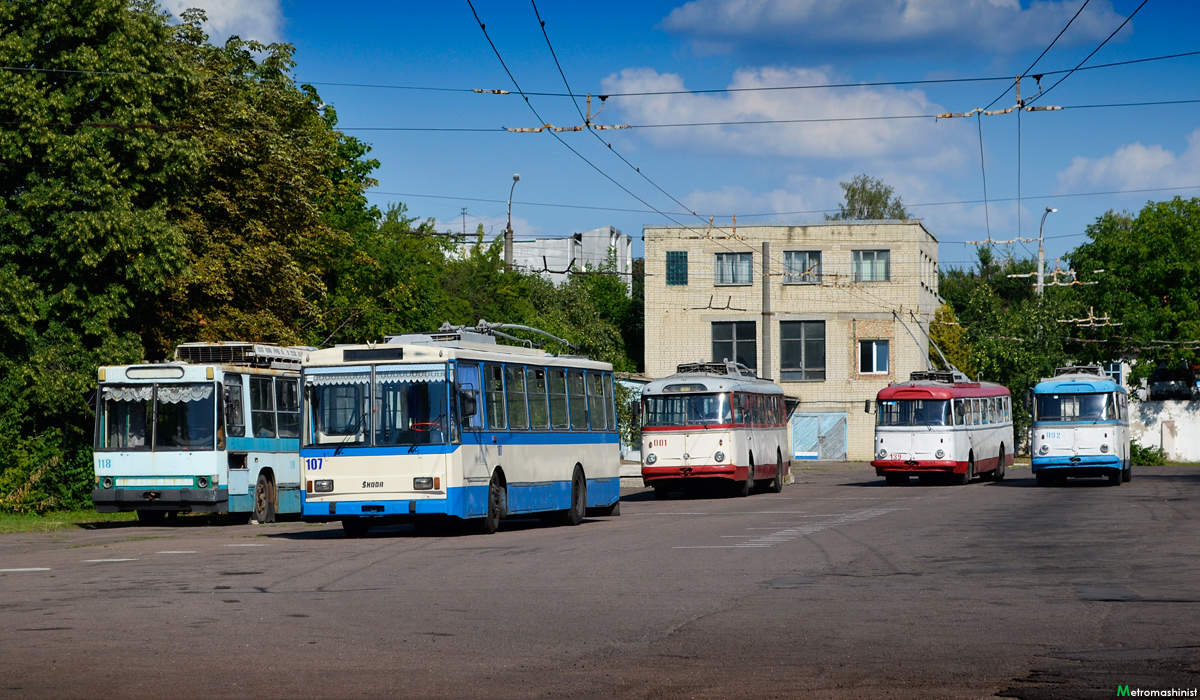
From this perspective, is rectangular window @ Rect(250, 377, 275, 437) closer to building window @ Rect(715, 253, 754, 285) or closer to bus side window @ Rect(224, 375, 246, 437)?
bus side window @ Rect(224, 375, 246, 437)

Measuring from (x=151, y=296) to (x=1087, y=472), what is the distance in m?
24.6

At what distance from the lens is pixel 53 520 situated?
2627cm

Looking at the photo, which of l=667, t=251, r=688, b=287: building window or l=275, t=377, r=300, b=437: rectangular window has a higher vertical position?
l=667, t=251, r=688, b=287: building window

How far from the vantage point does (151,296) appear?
30.8 metres

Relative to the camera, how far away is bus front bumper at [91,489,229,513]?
80.6 feet

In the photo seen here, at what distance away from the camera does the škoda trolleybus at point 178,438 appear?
24.7 metres

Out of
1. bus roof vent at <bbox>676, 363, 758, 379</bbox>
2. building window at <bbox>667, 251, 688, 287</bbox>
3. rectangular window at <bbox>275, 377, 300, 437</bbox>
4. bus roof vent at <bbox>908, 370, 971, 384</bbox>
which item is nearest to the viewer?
rectangular window at <bbox>275, 377, 300, 437</bbox>

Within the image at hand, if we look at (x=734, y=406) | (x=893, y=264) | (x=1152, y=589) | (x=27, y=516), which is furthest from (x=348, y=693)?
(x=893, y=264)

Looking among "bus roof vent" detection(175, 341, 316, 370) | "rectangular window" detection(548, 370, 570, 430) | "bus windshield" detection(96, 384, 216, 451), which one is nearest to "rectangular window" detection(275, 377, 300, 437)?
"bus roof vent" detection(175, 341, 316, 370)

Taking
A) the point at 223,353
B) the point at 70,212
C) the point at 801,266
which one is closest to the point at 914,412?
the point at 223,353

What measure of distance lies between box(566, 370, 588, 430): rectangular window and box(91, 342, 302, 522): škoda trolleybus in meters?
4.77

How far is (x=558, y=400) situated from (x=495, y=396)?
8.18 feet

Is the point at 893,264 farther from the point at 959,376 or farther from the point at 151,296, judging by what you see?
the point at 151,296

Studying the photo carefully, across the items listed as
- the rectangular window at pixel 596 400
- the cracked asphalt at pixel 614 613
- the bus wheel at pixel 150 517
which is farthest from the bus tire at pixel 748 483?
the bus wheel at pixel 150 517
